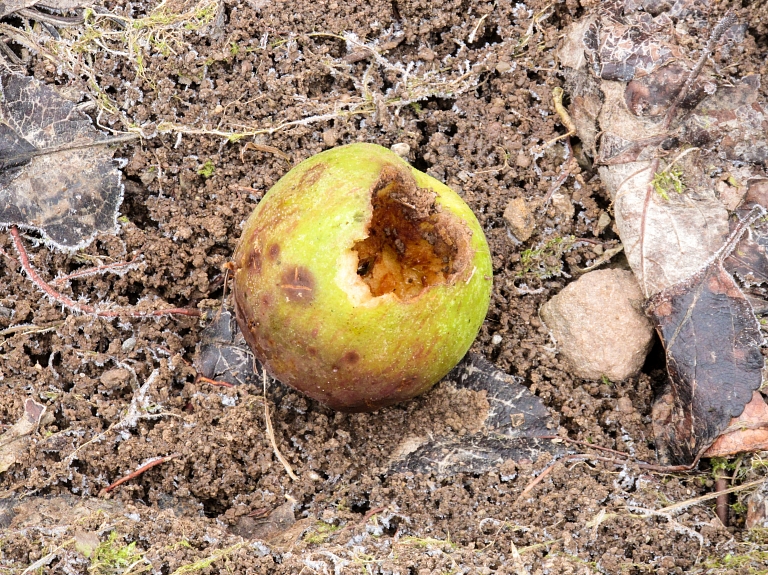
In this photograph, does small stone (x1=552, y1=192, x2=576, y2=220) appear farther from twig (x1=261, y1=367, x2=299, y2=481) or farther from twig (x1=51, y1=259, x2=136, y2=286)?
twig (x1=51, y1=259, x2=136, y2=286)

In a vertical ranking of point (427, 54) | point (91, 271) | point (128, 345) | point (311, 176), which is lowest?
point (128, 345)

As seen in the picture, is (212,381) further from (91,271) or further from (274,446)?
(91,271)

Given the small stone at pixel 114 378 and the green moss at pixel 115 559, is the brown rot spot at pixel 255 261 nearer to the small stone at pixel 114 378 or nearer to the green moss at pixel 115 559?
the small stone at pixel 114 378

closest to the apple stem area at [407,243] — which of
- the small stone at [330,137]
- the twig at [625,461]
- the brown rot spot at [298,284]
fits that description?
the brown rot spot at [298,284]

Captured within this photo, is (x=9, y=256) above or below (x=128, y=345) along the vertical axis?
above

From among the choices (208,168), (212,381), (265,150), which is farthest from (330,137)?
(212,381)

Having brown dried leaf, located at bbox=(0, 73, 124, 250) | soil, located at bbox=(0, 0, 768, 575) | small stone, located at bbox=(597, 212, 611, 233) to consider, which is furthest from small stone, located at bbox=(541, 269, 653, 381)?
brown dried leaf, located at bbox=(0, 73, 124, 250)

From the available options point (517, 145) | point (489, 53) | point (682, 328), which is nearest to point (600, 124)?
point (517, 145)
